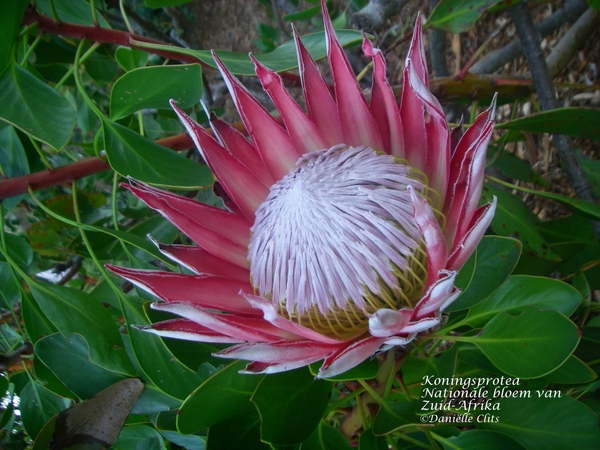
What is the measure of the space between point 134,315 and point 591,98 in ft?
7.31

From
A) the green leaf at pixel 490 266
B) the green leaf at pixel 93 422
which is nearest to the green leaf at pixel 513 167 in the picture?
the green leaf at pixel 490 266

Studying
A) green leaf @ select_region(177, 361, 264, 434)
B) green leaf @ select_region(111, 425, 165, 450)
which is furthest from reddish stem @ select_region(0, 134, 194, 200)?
green leaf @ select_region(111, 425, 165, 450)

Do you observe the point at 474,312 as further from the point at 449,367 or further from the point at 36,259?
the point at 36,259

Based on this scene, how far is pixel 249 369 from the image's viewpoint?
2.70ft

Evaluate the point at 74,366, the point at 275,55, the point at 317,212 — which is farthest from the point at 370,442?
the point at 275,55

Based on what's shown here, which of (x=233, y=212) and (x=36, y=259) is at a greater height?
(x=233, y=212)

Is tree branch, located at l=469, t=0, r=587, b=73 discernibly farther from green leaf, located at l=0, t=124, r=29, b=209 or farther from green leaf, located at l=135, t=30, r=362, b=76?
green leaf, located at l=0, t=124, r=29, b=209

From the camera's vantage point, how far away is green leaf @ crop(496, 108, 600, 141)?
1212 mm

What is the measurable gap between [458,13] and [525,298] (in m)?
0.81

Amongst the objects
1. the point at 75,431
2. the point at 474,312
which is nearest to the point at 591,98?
the point at 474,312

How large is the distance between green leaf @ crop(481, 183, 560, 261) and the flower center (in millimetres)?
427

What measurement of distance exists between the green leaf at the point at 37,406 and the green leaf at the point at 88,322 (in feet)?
1.46

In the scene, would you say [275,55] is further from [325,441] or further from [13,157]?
[325,441]

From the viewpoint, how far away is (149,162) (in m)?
1.13
